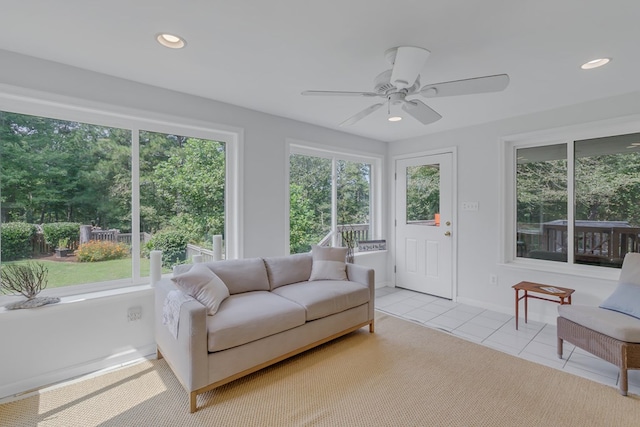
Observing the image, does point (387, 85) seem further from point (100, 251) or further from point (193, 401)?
point (100, 251)

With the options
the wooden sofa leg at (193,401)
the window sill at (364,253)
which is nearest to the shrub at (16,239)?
the wooden sofa leg at (193,401)

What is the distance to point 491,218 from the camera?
375 centimetres

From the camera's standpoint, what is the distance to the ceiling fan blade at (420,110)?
2.20m

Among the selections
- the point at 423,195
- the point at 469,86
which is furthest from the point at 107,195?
the point at 423,195

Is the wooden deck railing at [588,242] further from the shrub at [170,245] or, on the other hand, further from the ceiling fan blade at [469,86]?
the shrub at [170,245]

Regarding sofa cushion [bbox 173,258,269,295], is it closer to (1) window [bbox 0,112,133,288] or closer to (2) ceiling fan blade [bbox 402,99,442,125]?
(1) window [bbox 0,112,133,288]

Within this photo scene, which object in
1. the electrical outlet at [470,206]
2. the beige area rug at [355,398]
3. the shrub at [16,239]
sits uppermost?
the electrical outlet at [470,206]

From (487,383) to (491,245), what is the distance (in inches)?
78.9

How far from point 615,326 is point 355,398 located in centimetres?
191

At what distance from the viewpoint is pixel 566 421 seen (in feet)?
5.97

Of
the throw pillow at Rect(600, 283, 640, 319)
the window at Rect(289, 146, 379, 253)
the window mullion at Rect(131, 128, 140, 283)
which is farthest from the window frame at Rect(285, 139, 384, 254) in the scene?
the throw pillow at Rect(600, 283, 640, 319)

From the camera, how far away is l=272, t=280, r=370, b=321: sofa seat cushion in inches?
101

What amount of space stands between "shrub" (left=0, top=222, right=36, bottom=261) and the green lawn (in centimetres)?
7

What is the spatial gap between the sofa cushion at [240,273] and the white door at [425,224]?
8.47 ft
